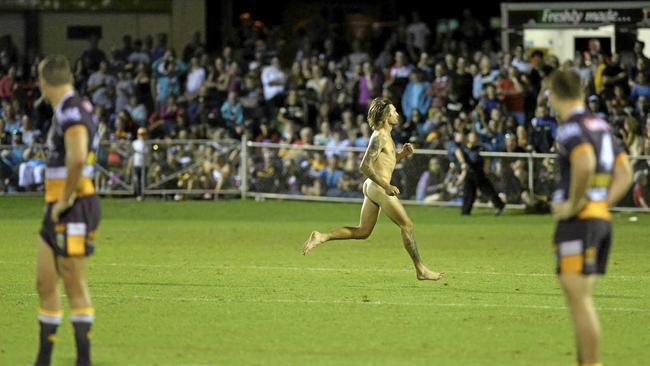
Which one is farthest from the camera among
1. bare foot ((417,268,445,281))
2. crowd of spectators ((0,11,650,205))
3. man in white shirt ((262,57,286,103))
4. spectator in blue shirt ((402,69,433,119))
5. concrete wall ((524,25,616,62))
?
man in white shirt ((262,57,286,103))

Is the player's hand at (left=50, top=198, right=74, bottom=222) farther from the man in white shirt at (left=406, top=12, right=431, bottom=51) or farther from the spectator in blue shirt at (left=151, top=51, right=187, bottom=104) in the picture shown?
the man in white shirt at (left=406, top=12, right=431, bottom=51)

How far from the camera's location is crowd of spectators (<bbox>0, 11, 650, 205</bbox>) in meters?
25.3

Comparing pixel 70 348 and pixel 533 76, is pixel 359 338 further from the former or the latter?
pixel 533 76

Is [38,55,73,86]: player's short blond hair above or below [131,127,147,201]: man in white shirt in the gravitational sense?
above

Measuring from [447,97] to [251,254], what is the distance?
34.5 feet

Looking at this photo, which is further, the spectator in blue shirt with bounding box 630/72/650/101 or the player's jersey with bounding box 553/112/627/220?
the spectator in blue shirt with bounding box 630/72/650/101

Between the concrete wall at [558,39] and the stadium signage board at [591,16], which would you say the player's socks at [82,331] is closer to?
the stadium signage board at [591,16]

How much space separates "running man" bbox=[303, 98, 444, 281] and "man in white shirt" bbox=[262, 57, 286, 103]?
49.3ft

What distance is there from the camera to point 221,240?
2002cm

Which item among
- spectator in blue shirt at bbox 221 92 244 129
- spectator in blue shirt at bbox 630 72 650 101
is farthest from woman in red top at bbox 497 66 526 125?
spectator in blue shirt at bbox 221 92 244 129

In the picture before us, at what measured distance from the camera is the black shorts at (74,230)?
A: 8539 mm

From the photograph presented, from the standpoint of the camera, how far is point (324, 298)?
1310cm

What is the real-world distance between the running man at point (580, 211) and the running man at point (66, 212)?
3.02 meters

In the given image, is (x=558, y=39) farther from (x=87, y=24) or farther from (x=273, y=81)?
(x=87, y=24)
